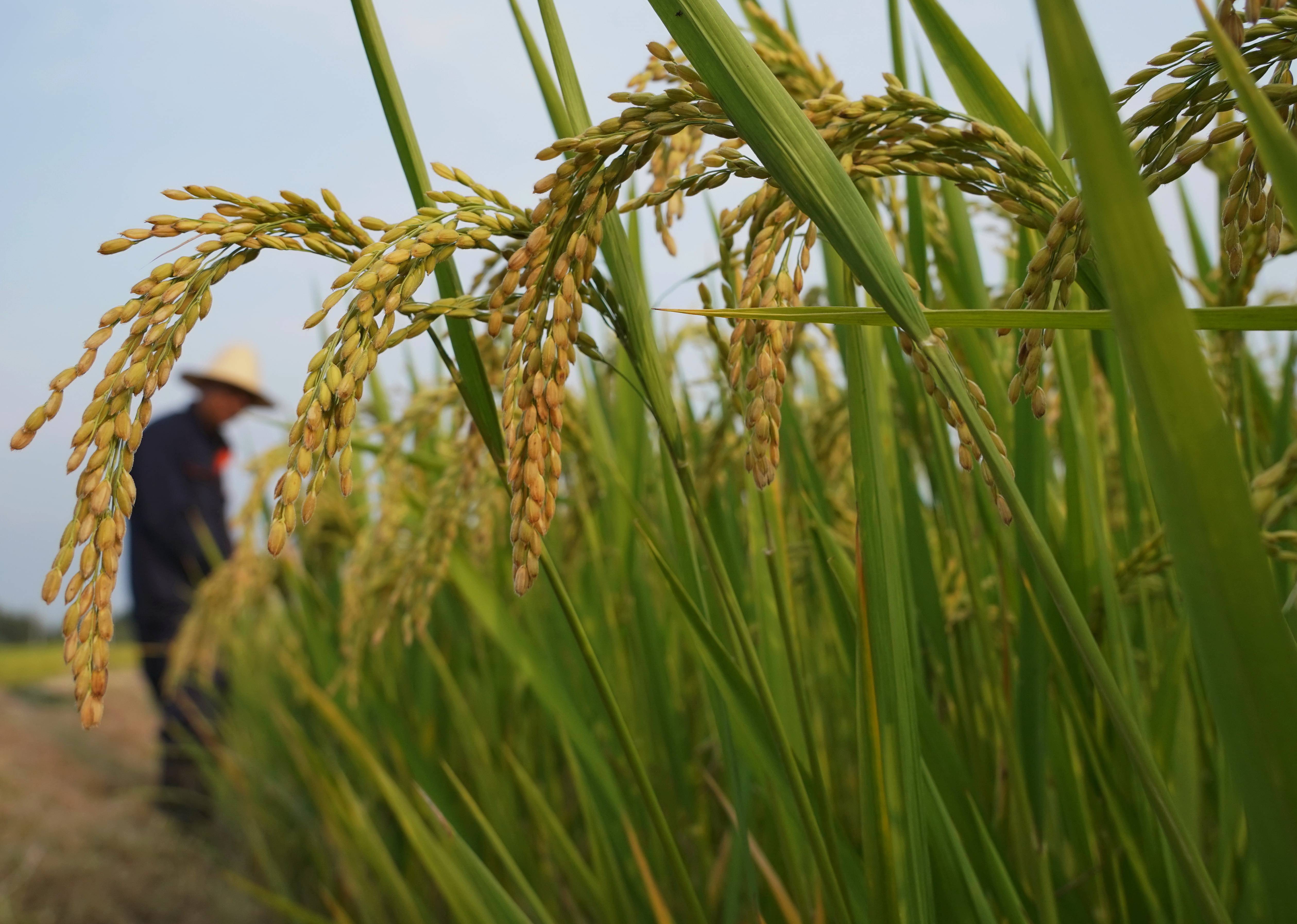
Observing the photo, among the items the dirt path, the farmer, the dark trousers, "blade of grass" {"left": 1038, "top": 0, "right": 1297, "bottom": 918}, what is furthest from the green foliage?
the farmer

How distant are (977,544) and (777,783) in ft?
2.15

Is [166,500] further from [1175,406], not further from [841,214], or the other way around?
[1175,406]

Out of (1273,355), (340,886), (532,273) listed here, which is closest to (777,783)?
(532,273)

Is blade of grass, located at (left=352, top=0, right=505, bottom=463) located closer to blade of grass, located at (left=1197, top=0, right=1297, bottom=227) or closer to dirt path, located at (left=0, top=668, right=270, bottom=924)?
blade of grass, located at (left=1197, top=0, right=1297, bottom=227)

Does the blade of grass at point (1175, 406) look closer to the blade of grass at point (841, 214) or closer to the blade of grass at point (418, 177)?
the blade of grass at point (841, 214)

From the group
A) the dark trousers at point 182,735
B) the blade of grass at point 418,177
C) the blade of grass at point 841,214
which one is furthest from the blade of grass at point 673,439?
the dark trousers at point 182,735

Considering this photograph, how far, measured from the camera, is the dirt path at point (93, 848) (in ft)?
12.0

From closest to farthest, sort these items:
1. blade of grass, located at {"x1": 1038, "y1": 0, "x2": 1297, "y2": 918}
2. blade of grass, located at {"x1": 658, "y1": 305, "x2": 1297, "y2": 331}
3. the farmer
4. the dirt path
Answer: blade of grass, located at {"x1": 1038, "y1": 0, "x2": 1297, "y2": 918}
blade of grass, located at {"x1": 658, "y1": 305, "x2": 1297, "y2": 331}
the dirt path
the farmer

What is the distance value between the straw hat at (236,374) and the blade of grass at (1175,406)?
703 centimetres

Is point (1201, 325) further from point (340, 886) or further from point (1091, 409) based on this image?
point (340, 886)

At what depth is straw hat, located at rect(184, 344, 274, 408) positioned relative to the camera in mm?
6570

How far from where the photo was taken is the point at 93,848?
4.36 m

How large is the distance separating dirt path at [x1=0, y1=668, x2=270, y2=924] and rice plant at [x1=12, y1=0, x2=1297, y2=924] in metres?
2.47

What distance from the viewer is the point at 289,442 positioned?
0.54 m
